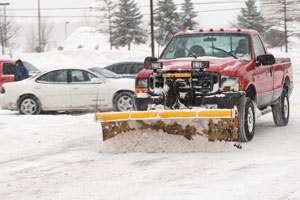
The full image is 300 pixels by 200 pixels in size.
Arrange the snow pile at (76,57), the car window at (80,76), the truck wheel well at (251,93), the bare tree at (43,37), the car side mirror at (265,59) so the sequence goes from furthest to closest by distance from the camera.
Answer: the bare tree at (43,37) < the snow pile at (76,57) < the car window at (80,76) < the car side mirror at (265,59) < the truck wheel well at (251,93)

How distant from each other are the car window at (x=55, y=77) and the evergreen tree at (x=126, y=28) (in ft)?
194

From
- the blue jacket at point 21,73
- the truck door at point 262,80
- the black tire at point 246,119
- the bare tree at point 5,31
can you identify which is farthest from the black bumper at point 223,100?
the bare tree at point 5,31

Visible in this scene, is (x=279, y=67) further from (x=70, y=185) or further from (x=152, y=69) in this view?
(x=70, y=185)

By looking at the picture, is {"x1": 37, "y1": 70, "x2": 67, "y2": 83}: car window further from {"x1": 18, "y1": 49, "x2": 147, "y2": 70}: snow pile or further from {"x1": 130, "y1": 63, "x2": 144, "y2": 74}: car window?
{"x1": 18, "y1": 49, "x2": 147, "y2": 70}: snow pile

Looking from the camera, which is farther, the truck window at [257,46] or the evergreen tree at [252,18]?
the evergreen tree at [252,18]

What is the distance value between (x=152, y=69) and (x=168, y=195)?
3.78m

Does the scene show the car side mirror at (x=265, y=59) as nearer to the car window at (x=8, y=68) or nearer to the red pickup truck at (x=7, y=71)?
the red pickup truck at (x=7, y=71)

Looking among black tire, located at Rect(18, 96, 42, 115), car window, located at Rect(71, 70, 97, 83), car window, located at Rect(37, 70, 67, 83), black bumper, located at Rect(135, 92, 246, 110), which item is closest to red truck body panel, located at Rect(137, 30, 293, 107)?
→ black bumper, located at Rect(135, 92, 246, 110)

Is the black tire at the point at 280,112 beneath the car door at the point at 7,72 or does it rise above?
beneath

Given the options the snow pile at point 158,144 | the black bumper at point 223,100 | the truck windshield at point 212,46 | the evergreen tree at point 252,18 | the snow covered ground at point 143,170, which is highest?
the evergreen tree at point 252,18

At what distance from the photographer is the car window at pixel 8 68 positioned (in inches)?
768

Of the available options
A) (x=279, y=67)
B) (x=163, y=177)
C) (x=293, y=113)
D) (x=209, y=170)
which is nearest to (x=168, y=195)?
(x=163, y=177)

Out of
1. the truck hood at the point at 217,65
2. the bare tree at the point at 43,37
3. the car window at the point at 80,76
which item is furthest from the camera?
the bare tree at the point at 43,37

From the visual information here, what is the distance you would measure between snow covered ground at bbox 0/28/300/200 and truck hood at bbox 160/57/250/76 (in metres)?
1.22
